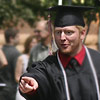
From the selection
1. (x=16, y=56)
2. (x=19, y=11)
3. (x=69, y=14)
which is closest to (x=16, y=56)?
(x=16, y=56)

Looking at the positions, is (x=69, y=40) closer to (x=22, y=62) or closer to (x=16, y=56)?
(x=22, y=62)

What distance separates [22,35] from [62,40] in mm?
12110

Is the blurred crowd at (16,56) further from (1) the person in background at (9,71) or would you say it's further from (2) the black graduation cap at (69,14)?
(2) the black graduation cap at (69,14)

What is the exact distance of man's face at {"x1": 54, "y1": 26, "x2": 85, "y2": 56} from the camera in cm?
419

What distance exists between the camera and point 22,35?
1623 centimetres

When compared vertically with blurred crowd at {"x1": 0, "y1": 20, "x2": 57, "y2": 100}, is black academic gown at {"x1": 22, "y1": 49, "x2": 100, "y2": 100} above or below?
above

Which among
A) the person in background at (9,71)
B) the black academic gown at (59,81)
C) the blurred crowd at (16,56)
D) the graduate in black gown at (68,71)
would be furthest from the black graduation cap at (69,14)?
the person in background at (9,71)

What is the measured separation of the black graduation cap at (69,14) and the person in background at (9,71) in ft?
9.34

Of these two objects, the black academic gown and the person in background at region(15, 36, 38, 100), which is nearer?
the black academic gown

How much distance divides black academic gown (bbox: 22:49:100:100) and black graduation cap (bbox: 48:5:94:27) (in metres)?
0.42

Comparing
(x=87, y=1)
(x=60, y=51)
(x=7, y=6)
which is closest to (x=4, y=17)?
(x=7, y=6)

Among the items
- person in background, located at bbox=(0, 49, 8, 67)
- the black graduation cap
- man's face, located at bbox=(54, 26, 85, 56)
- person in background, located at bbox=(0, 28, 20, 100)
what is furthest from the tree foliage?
man's face, located at bbox=(54, 26, 85, 56)

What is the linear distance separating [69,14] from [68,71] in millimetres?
640

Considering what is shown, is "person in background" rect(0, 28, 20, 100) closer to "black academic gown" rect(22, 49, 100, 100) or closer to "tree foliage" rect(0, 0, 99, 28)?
"tree foliage" rect(0, 0, 99, 28)
